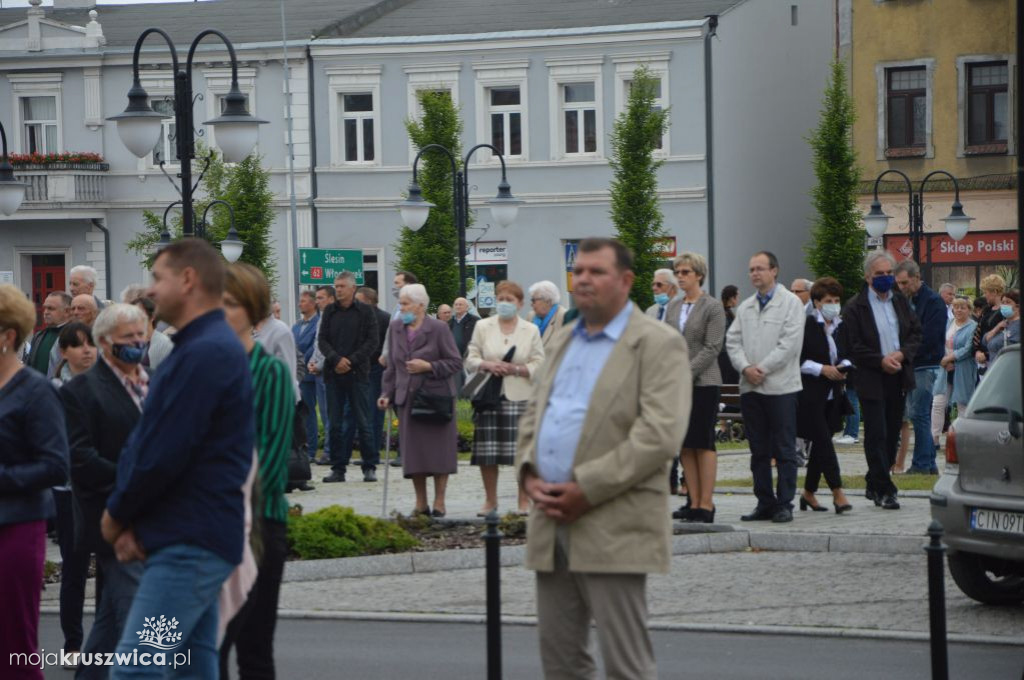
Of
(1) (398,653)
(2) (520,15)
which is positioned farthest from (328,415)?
(2) (520,15)

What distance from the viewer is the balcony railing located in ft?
167

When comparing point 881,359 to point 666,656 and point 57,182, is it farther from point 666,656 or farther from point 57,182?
point 57,182

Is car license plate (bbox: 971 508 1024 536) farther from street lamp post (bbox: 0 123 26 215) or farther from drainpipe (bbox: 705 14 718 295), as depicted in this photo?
drainpipe (bbox: 705 14 718 295)

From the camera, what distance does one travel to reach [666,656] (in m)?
9.56

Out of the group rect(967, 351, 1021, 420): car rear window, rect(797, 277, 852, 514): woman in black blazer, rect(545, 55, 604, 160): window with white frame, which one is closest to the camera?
rect(967, 351, 1021, 420): car rear window

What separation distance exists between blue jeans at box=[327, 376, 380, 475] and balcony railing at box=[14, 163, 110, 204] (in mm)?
32997

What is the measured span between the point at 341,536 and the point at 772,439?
3662 mm

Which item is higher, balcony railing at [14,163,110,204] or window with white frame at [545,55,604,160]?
window with white frame at [545,55,604,160]

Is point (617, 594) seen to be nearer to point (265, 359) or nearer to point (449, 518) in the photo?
point (265, 359)

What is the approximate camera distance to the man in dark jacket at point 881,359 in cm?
1491

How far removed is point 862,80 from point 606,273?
42.1m

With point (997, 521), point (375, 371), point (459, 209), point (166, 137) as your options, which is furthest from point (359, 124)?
point (997, 521)

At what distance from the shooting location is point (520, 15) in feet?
164

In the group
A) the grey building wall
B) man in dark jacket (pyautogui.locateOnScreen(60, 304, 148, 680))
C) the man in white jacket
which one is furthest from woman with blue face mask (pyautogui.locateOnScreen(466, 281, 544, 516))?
the grey building wall
